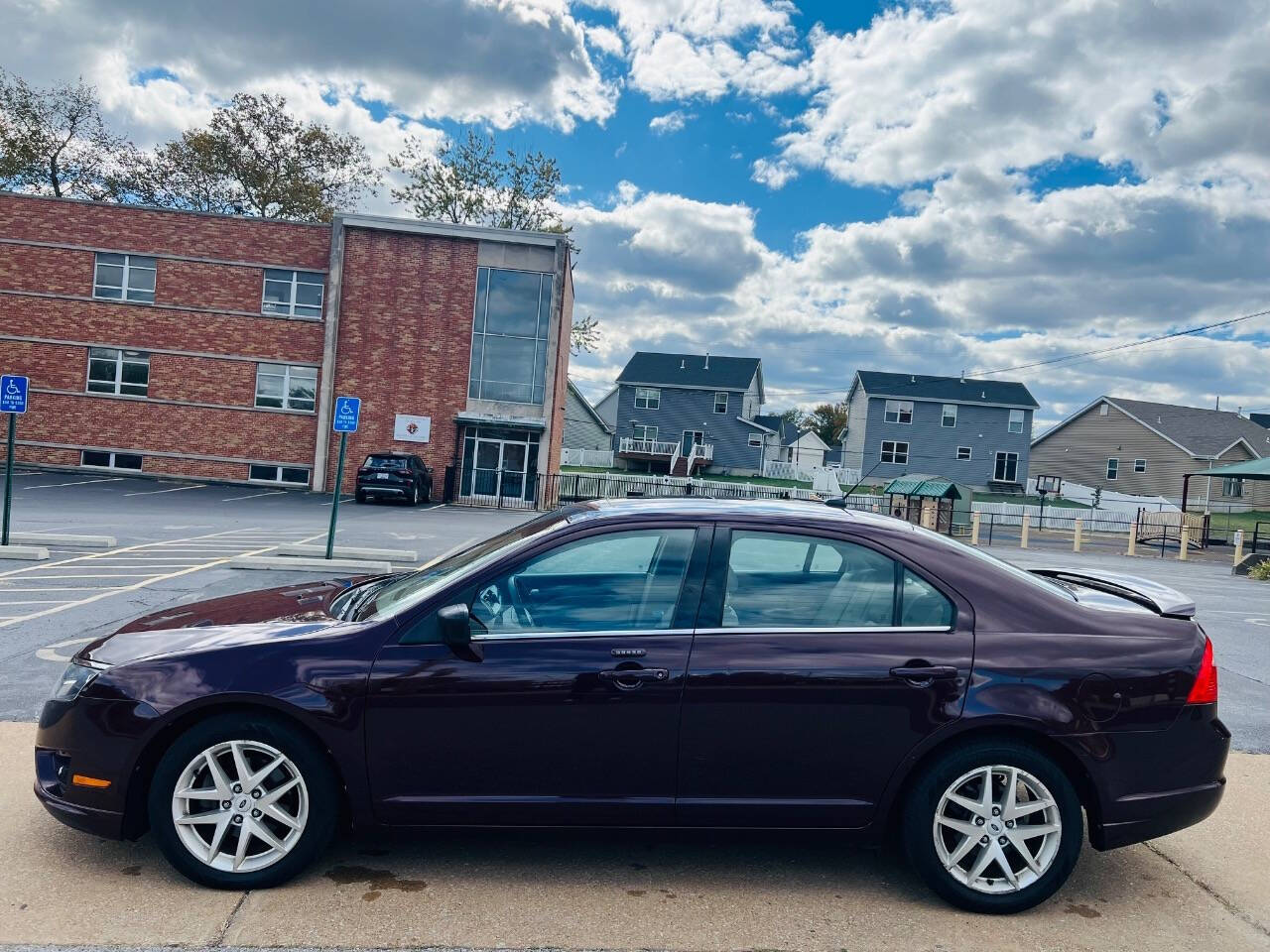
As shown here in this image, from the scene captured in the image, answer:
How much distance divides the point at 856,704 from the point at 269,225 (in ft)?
104

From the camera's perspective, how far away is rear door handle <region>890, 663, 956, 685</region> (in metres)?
3.47

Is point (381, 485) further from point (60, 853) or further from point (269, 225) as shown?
point (60, 853)

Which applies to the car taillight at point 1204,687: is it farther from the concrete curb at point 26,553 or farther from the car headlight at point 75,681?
the concrete curb at point 26,553

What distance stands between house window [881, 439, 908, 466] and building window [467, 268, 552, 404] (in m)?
30.6

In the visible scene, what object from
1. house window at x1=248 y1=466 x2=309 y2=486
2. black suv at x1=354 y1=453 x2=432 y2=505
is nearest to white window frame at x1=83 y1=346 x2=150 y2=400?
house window at x1=248 y1=466 x2=309 y2=486

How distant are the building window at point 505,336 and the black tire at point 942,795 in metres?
28.1

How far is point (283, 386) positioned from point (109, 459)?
618cm

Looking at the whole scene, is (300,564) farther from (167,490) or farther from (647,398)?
(647,398)

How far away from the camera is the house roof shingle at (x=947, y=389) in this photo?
181 ft

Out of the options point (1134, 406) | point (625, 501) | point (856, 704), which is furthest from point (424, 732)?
point (1134, 406)

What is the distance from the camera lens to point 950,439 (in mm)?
55312

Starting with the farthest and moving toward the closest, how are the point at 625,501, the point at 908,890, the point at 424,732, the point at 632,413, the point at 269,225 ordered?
1. the point at 632,413
2. the point at 269,225
3. the point at 625,501
4. the point at 908,890
5. the point at 424,732

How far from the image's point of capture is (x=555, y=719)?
135 inches

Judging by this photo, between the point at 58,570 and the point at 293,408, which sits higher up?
the point at 293,408
